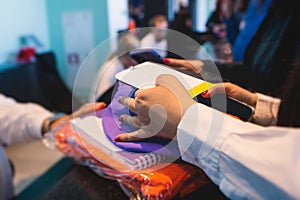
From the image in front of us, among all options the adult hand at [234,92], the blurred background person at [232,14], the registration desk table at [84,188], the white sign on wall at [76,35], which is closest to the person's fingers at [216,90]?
the adult hand at [234,92]

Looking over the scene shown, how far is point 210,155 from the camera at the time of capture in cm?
31

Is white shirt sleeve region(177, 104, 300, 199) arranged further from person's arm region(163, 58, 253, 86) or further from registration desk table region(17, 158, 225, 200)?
registration desk table region(17, 158, 225, 200)

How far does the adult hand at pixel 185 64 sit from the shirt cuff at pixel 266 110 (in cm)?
10

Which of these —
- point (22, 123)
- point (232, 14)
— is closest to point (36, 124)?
point (22, 123)

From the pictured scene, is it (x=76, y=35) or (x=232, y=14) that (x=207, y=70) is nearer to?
(x=232, y=14)

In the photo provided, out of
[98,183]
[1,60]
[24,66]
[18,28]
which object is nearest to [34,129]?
[98,183]

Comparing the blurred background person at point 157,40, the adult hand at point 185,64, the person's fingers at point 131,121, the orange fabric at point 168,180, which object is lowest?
the orange fabric at point 168,180

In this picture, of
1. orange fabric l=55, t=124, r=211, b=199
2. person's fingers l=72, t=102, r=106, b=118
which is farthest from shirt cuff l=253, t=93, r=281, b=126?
person's fingers l=72, t=102, r=106, b=118

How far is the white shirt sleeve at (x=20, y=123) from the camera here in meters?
0.65

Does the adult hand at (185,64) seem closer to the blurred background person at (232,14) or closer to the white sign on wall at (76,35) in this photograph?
the blurred background person at (232,14)

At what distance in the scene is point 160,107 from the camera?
29cm

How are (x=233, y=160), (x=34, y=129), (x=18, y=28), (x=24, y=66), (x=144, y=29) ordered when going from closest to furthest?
1. (x=233, y=160)
2. (x=144, y=29)
3. (x=34, y=129)
4. (x=24, y=66)
5. (x=18, y=28)

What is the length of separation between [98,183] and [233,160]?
0.92 feet

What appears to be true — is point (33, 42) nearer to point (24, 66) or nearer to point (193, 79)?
point (24, 66)
